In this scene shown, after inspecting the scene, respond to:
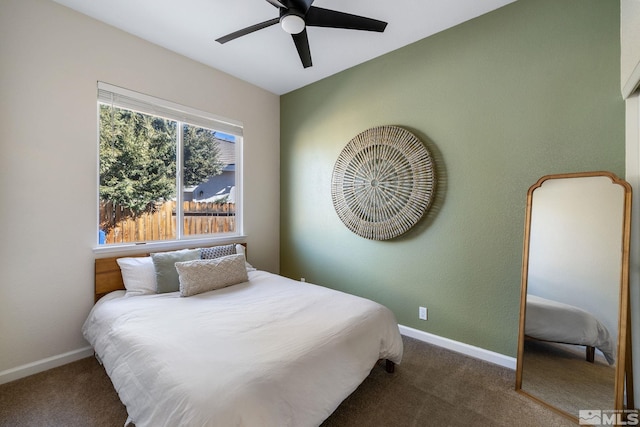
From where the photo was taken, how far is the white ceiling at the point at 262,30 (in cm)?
211

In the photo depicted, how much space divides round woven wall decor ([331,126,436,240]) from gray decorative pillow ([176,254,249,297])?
1.27 m

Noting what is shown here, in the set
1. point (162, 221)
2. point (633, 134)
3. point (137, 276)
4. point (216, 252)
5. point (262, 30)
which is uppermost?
point (262, 30)

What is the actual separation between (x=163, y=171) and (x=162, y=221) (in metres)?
0.52

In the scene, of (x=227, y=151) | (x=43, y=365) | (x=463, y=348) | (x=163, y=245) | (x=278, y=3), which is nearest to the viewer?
(x=278, y=3)

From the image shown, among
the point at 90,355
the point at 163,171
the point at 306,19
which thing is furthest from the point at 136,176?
the point at 306,19

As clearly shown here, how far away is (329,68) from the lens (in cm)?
305

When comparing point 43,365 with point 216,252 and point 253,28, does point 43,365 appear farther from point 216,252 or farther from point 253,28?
point 253,28

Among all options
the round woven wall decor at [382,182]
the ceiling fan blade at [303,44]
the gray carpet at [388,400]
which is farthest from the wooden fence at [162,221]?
the ceiling fan blade at [303,44]

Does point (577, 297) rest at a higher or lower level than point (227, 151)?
lower

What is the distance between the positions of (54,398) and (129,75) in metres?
2.60

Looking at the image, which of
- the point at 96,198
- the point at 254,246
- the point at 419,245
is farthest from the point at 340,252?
the point at 96,198

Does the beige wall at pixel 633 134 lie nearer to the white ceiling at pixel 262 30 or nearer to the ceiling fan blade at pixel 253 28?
the white ceiling at pixel 262 30

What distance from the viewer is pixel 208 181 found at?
10.2 feet

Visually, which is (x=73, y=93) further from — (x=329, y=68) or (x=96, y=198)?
(x=329, y=68)
